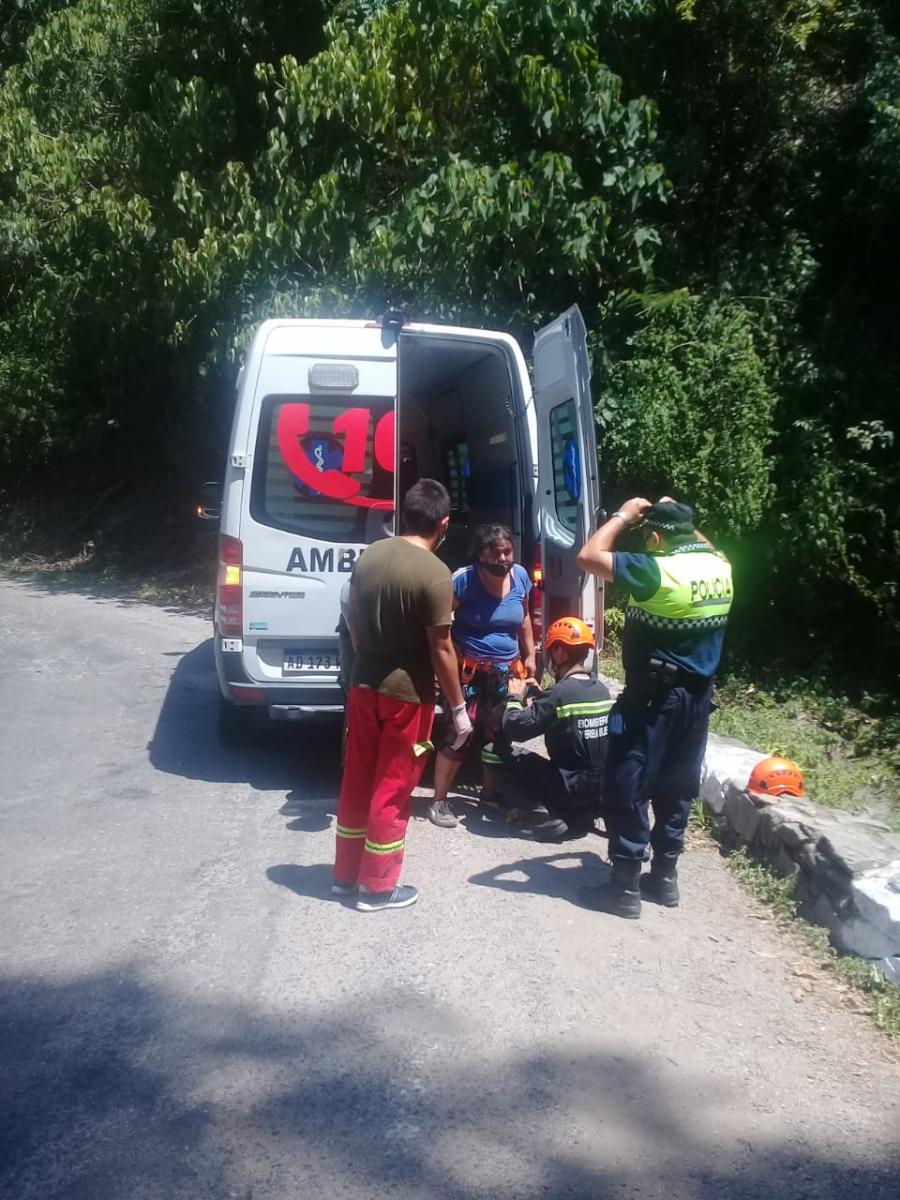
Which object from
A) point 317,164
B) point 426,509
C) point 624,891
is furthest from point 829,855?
point 317,164

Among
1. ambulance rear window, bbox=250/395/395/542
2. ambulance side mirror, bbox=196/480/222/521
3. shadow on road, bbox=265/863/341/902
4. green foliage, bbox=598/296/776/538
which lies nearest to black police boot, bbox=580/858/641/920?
shadow on road, bbox=265/863/341/902

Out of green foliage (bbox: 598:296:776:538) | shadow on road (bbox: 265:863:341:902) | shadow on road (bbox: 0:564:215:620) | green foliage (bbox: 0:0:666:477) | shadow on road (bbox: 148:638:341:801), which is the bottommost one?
shadow on road (bbox: 0:564:215:620)

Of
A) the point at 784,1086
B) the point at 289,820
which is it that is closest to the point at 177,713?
the point at 289,820

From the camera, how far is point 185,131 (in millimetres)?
11867

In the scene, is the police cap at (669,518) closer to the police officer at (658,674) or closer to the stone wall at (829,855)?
the police officer at (658,674)

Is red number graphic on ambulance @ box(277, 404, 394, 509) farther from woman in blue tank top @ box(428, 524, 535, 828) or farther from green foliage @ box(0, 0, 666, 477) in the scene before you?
green foliage @ box(0, 0, 666, 477)

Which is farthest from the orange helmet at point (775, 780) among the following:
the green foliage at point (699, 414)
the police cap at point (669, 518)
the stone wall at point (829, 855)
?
the green foliage at point (699, 414)

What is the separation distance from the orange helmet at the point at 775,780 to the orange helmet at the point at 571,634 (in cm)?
103

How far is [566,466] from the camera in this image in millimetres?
6324

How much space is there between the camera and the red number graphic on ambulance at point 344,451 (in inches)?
253

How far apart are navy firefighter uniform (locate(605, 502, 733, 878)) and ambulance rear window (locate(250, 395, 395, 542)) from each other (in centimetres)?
205

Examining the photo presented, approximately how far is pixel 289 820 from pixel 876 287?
6.80 metres

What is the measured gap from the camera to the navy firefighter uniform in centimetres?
476

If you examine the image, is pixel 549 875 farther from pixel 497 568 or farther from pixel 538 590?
pixel 538 590
